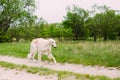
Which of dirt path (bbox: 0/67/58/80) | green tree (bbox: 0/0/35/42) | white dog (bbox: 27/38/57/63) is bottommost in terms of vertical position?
dirt path (bbox: 0/67/58/80)

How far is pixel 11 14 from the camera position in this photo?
4481cm

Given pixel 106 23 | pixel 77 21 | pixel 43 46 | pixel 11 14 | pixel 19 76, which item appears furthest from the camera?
pixel 77 21

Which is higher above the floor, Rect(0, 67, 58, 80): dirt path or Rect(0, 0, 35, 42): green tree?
Rect(0, 0, 35, 42): green tree

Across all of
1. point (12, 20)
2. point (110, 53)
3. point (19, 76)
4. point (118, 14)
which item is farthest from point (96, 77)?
point (118, 14)

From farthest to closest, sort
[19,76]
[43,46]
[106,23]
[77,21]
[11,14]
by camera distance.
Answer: [77,21] < [106,23] < [11,14] < [43,46] < [19,76]

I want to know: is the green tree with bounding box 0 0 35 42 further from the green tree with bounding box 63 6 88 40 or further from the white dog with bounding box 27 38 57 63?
the white dog with bounding box 27 38 57 63

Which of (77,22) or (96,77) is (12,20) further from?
(96,77)

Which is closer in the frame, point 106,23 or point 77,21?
point 106,23

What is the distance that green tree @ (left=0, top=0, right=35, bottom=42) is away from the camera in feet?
147

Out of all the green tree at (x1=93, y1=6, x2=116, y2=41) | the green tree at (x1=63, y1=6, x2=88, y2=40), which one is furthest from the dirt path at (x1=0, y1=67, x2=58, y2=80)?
the green tree at (x1=63, y1=6, x2=88, y2=40)

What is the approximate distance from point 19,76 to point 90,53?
5.95m

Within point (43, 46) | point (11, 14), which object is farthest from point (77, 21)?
point (43, 46)

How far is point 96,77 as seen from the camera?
35.7 feet

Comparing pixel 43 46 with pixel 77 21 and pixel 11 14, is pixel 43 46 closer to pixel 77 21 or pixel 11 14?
pixel 11 14
